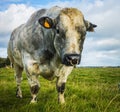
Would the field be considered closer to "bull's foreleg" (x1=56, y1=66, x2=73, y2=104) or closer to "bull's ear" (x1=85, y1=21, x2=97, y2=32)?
"bull's foreleg" (x1=56, y1=66, x2=73, y2=104)

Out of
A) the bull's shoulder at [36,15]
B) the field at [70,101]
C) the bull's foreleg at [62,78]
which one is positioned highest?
the bull's shoulder at [36,15]

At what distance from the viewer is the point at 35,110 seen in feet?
26.4

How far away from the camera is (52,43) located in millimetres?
8969

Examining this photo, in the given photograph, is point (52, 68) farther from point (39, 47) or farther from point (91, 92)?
point (91, 92)

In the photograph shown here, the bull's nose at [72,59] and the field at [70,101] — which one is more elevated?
the bull's nose at [72,59]

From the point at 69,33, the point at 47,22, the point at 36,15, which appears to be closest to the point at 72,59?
the point at 69,33

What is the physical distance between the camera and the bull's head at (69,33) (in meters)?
7.44

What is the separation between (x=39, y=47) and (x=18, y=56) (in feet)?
6.88

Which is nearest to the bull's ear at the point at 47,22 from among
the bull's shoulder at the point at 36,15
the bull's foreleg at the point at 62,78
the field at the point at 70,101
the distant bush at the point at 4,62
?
the bull's foreleg at the point at 62,78

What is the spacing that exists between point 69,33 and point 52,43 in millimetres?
1250

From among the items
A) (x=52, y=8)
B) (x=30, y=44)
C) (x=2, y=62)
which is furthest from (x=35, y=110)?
(x=2, y=62)

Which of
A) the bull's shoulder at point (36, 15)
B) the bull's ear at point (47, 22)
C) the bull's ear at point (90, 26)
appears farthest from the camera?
the bull's shoulder at point (36, 15)

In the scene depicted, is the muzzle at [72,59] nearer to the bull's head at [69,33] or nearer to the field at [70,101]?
the bull's head at [69,33]

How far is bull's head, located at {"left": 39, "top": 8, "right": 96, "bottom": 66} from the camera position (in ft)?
24.4
